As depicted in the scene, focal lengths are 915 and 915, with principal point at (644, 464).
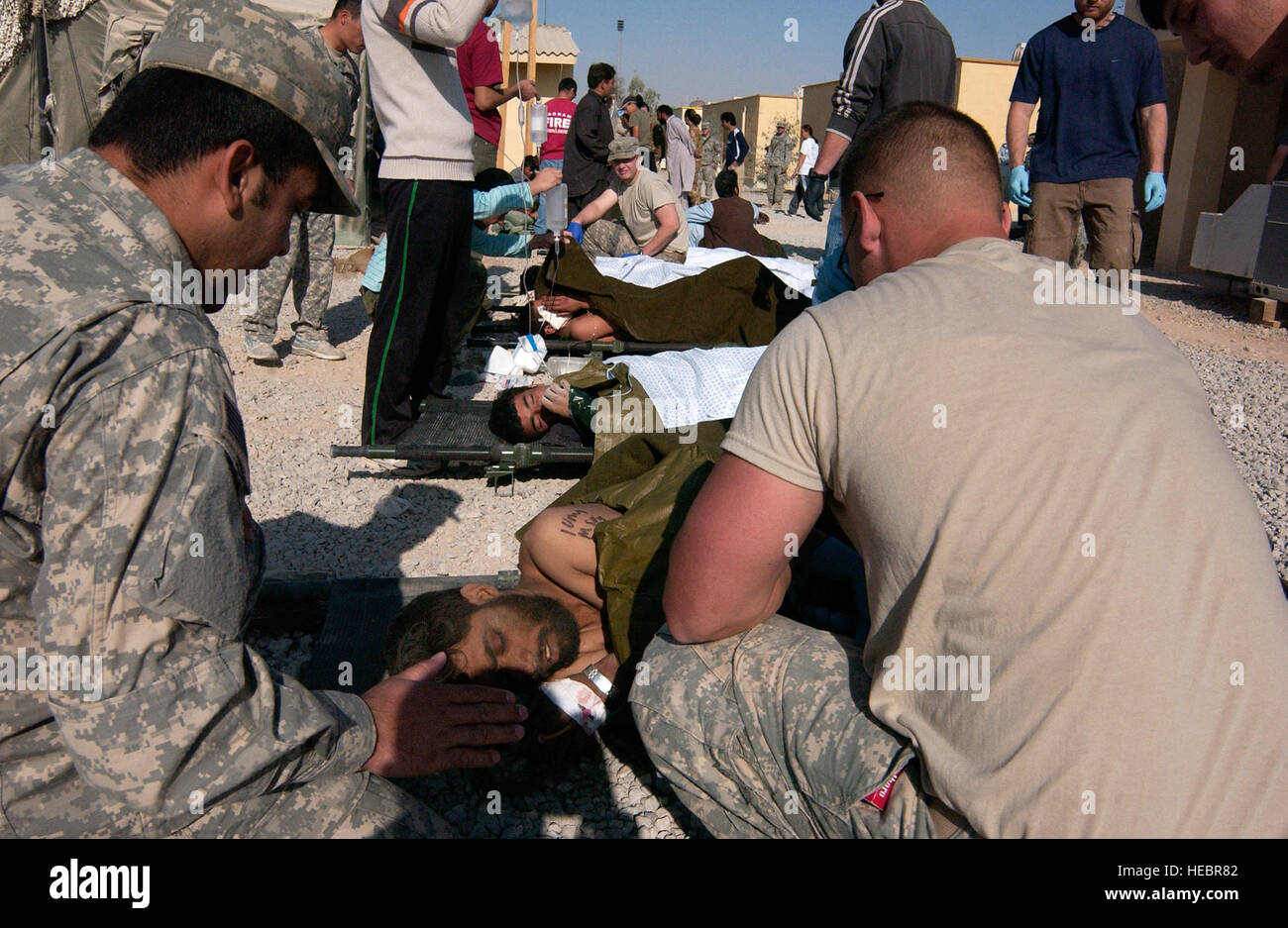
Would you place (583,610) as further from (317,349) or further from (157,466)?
(317,349)

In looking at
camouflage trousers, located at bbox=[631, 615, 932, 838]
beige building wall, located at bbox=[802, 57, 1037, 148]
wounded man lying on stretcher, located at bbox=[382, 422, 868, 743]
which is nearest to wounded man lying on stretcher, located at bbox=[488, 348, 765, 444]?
wounded man lying on stretcher, located at bbox=[382, 422, 868, 743]

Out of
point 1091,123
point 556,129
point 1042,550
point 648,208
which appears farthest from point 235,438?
point 556,129

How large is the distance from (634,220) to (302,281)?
8.53 ft

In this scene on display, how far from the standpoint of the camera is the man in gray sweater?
12.5ft

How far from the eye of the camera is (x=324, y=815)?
155 cm

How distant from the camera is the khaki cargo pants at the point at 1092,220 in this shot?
4.97 metres

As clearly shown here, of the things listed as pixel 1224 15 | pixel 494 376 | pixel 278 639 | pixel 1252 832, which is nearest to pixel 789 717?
pixel 1252 832

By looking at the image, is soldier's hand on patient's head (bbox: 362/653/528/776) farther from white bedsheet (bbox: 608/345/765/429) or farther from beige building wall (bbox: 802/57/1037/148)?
beige building wall (bbox: 802/57/1037/148)

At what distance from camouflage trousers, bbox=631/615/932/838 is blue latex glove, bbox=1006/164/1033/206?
4381 millimetres

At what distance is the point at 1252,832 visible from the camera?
1.28m

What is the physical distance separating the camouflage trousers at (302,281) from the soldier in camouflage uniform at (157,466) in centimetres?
421

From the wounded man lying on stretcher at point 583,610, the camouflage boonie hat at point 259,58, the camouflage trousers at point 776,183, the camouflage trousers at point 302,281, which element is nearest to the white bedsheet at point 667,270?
the camouflage trousers at point 302,281

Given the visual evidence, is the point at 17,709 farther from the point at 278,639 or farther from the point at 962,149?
the point at 962,149
